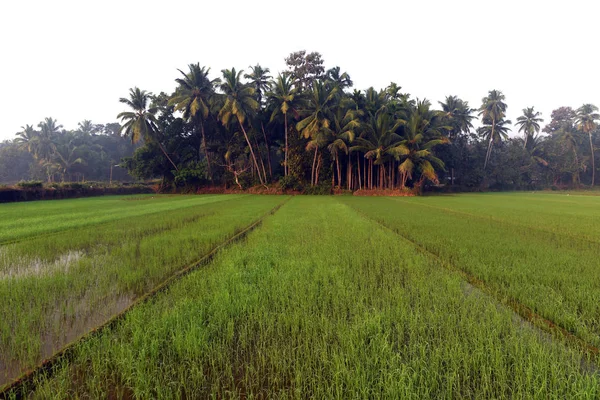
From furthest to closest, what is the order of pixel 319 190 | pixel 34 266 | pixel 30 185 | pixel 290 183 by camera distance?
pixel 290 183, pixel 319 190, pixel 30 185, pixel 34 266

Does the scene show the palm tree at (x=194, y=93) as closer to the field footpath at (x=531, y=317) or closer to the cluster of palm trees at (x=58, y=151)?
the cluster of palm trees at (x=58, y=151)

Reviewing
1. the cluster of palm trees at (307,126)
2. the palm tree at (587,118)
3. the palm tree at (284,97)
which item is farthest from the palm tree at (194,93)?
the palm tree at (587,118)

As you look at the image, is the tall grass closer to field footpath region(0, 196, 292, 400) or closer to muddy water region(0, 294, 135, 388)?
field footpath region(0, 196, 292, 400)

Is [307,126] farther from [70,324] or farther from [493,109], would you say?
[493,109]

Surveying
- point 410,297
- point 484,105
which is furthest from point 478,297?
point 484,105

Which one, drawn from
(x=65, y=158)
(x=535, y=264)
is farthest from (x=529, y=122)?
(x=65, y=158)

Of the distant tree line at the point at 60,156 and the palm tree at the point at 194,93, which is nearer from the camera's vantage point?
the palm tree at the point at 194,93

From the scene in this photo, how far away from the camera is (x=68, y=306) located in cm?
294

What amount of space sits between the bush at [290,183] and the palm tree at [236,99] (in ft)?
18.6

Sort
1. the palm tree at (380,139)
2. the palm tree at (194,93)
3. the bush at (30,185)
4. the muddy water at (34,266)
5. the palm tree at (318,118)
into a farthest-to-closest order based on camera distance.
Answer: the palm tree at (194,93) < the palm tree at (318,118) < the palm tree at (380,139) < the bush at (30,185) < the muddy water at (34,266)

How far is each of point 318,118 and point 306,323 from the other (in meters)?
25.4

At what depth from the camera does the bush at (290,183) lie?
29188 millimetres

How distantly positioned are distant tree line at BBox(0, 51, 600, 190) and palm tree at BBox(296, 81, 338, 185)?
0.34 feet

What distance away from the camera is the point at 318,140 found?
2533cm
